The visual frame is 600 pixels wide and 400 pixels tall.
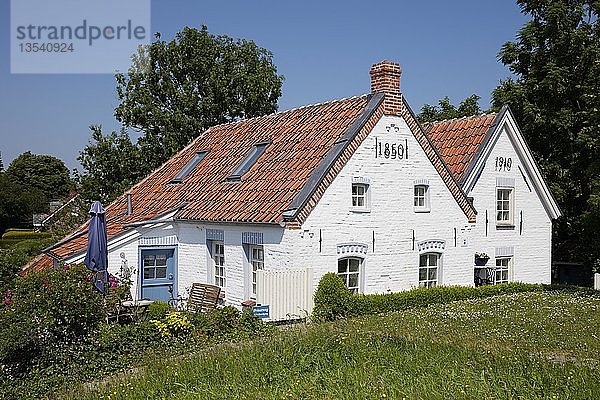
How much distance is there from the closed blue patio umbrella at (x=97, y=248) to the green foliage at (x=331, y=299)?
5.85 meters

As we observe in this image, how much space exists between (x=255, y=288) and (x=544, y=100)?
20006 mm

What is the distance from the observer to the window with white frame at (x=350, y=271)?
68.3 ft

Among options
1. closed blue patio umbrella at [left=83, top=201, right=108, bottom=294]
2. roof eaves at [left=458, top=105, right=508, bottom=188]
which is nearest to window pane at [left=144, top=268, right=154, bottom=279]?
closed blue patio umbrella at [left=83, top=201, right=108, bottom=294]

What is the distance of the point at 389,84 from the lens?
72.2ft

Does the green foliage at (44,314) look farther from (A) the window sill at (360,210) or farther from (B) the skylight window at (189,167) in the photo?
(B) the skylight window at (189,167)

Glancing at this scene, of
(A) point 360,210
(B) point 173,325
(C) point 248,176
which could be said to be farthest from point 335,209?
(B) point 173,325

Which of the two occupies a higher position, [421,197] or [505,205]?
[421,197]

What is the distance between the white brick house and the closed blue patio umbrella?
2.77m

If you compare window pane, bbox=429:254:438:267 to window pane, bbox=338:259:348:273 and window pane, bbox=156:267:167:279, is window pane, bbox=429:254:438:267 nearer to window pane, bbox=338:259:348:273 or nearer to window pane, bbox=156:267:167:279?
window pane, bbox=338:259:348:273

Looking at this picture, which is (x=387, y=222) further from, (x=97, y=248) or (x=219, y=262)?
(x=97, y=248)

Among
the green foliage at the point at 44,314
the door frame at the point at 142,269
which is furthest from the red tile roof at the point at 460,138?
the green foliage at the point at 44,314

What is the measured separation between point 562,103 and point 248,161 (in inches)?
694

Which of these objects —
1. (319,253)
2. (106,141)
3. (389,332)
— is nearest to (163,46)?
(106,141)

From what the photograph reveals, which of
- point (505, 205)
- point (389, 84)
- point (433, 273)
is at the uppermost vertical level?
point (389, 84)
